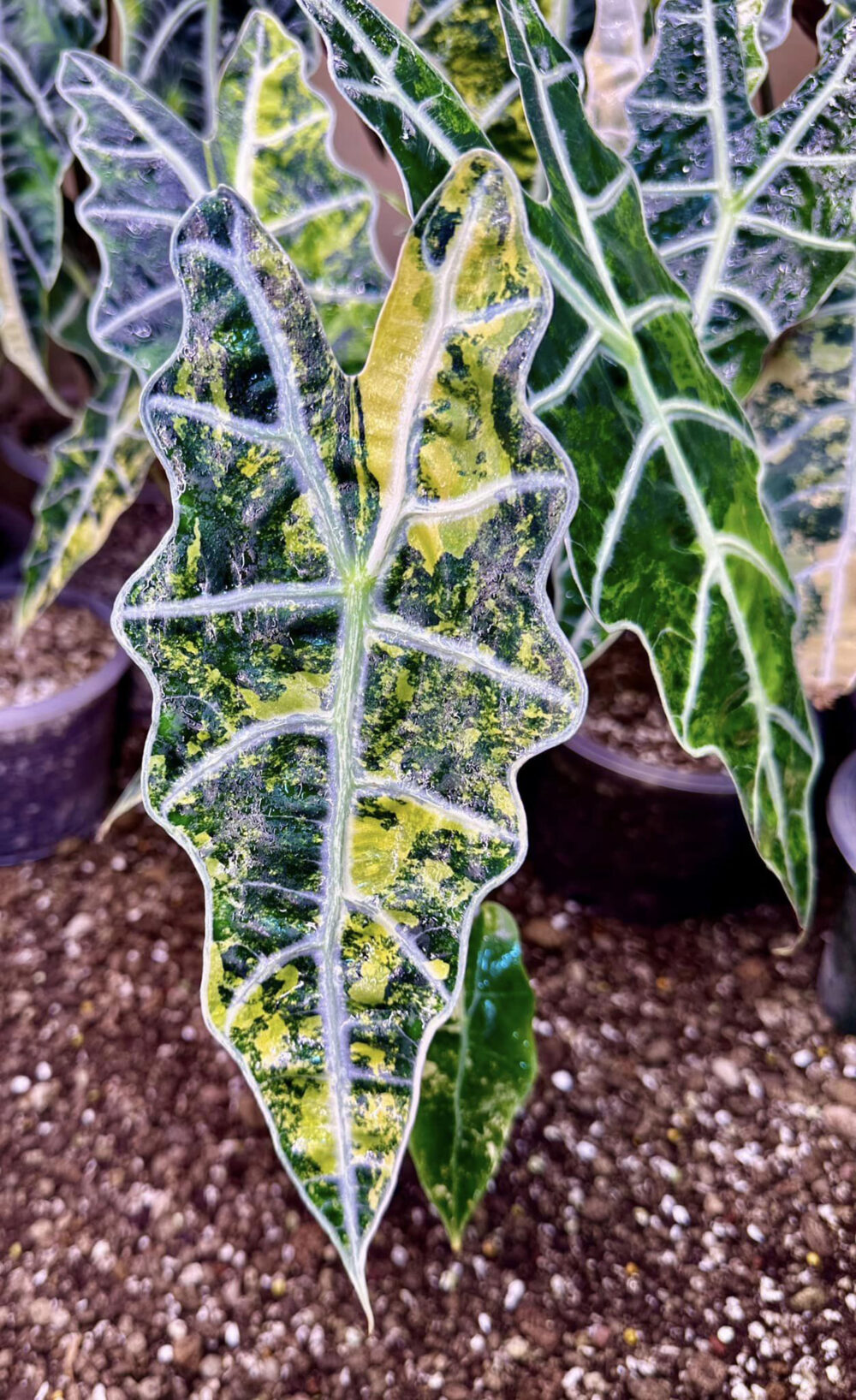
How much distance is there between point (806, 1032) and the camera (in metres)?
1.09

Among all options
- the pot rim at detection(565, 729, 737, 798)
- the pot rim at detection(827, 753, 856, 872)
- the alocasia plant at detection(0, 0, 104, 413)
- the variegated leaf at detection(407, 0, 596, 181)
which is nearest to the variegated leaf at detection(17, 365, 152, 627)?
the alocasia plant at detection(0, 0, 104, 413)

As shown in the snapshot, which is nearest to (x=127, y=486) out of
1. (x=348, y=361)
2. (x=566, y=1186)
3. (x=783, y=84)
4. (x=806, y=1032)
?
(x=348, y=361)

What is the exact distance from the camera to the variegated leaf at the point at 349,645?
46 cm

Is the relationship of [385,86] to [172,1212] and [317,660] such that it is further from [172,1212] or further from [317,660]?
[172,1212]

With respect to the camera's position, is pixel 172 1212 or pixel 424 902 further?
pixel 172 1212

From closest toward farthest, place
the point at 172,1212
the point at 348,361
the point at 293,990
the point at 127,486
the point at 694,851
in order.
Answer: the point at 293,990 → the point at 348,361 → the point at 172,1212 → the point at 127,486 → the point at 694,851

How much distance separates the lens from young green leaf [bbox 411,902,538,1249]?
2.66ft

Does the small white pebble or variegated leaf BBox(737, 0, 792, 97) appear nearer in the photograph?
variegated leaf BBox(737, 0, 792, 97)

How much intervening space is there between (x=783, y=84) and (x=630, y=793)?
3.31ft

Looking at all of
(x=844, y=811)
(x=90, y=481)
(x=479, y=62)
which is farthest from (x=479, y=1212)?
(x=479, y=62)

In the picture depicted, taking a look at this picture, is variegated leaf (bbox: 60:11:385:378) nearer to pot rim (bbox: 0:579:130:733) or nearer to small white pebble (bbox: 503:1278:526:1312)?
pot rim (bbox: 0:579:130:733)

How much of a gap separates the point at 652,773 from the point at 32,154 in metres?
0.89

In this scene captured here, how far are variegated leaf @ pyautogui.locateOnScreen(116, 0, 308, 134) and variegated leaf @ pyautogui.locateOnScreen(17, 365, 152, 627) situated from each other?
0.88ft

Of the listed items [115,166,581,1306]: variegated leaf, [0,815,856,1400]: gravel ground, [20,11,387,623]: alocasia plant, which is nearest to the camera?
[115,166,581,1306]: variegated leaf
